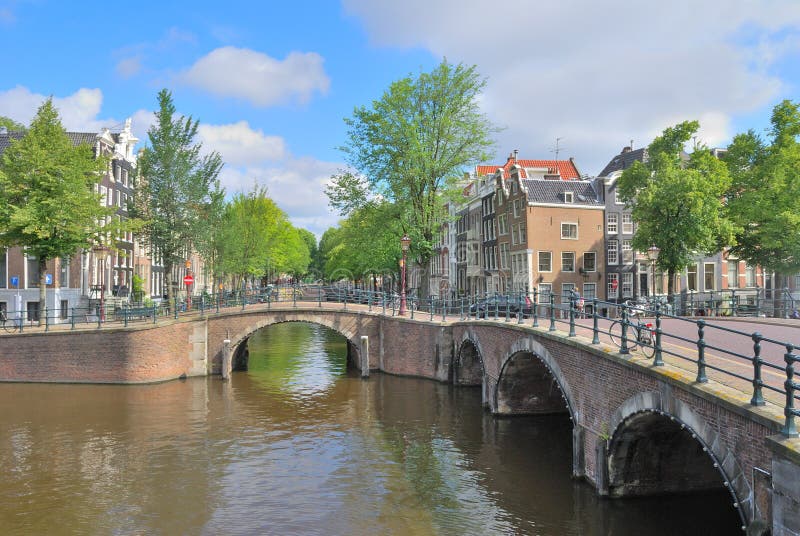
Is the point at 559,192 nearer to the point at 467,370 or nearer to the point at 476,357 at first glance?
the point at 476,357

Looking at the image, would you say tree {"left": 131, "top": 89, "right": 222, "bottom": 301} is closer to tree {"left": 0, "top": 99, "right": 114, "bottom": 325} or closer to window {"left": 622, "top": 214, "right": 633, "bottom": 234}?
tree {"left": 0, "top": 99, "right": 114, "bottom": 325}

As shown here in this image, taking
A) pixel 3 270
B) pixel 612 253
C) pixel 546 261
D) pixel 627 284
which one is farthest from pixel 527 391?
pixel 3 270

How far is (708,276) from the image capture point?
4325 cm

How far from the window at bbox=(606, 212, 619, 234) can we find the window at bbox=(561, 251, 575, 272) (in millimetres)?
3096

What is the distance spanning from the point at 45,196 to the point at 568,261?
30.7 meters

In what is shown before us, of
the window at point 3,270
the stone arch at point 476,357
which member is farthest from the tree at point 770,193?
the window at point 3,270

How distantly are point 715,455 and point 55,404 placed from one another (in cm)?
2169

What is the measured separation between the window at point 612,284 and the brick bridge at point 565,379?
65.4ft

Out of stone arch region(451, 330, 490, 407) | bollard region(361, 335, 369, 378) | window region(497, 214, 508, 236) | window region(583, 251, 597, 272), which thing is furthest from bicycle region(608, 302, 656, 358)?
window region(497, 214, 508, 236)

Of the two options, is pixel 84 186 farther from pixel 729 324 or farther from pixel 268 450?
pixel 729 324

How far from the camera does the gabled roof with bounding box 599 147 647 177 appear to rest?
42700 millimetres

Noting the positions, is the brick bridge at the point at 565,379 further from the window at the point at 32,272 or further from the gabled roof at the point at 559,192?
the gabled roof at the point at 559,192

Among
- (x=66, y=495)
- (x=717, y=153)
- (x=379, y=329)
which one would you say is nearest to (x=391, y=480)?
(x=66, y=495)

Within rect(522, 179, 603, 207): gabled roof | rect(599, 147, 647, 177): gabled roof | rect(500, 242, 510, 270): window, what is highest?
rect(599, 147, 647, 177): gabled roof
